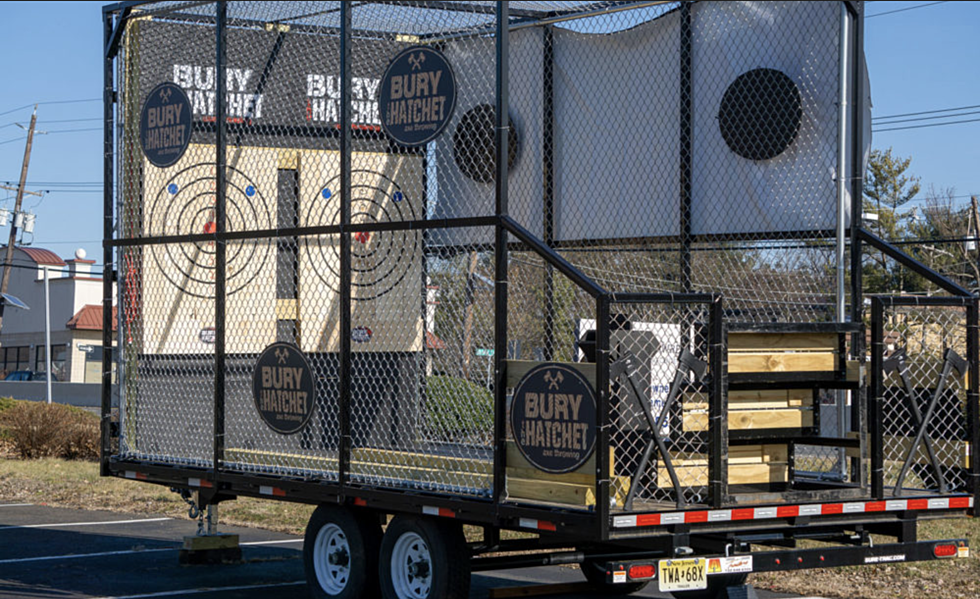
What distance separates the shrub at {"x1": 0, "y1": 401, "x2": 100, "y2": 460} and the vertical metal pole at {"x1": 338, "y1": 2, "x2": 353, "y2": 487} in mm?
14141

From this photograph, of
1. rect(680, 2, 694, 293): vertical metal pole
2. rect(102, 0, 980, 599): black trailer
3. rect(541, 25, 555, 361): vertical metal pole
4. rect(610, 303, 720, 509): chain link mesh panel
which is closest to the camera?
rect(610, 303, 720, 509): chain link mesh panel

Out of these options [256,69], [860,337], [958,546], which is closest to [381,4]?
[256,69]

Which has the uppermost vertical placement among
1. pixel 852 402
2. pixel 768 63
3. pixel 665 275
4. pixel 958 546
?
pixel 768 63

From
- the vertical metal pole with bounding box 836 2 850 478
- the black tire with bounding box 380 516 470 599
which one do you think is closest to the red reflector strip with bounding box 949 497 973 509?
the vertical metal pole with bounding box 836 2 850 478

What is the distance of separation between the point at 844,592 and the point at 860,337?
216cm

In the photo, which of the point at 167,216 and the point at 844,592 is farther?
the point at 167,216

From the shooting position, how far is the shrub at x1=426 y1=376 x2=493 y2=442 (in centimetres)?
841

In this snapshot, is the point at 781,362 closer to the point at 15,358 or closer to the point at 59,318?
the point at 59,318

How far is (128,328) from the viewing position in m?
10.9

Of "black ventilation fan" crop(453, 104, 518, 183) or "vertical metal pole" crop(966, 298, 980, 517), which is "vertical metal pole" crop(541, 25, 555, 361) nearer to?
"black ventilation fan" crop(453, 104, 518, 183)

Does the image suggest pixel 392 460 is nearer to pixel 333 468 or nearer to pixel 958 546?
pixel 333 468

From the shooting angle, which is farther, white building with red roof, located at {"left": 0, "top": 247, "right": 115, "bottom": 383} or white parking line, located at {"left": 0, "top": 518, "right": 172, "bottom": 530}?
white building with red roof, located at {"left": 0, "top": 247, "right": 115, "bottom": 383}

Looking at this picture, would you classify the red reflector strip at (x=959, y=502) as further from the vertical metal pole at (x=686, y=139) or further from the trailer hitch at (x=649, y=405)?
the vertical metal pole at (x=686, y=139)

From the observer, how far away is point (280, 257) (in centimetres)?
1009
